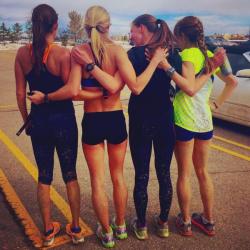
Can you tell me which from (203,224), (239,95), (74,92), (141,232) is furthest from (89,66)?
(239,95)

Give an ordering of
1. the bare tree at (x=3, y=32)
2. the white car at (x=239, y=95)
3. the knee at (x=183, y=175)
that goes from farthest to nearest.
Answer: the bare tree at (x=3, y=32), the white car at (x=239, y=95), the knee at (x=183, y=175)

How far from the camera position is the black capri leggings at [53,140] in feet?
9.32

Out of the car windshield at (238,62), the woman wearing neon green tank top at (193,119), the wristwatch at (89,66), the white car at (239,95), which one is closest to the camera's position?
the wristwatch at (89,66)

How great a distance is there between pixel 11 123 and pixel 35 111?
186 inches

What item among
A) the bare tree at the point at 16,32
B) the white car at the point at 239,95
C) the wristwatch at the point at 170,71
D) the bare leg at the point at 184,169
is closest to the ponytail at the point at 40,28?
the wristwatch at the point at 170,71

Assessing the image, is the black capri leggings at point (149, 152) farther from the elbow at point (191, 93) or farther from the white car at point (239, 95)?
the white car at point (239, 95)

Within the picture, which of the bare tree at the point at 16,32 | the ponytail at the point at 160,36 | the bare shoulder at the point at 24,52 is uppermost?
the ponytail at the point at 160,36

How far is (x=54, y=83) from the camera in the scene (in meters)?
2.77

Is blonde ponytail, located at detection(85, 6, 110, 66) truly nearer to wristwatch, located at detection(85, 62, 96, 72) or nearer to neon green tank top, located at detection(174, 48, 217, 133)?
wristwatch, located at detection(85, 62, 96, 72)

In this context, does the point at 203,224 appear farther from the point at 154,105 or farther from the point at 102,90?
the point at 102,90

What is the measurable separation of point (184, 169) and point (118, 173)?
0.63 meters

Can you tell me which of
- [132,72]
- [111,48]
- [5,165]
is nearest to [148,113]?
[132,72]

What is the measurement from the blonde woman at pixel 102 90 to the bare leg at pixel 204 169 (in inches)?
29.9

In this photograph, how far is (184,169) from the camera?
125 inches
